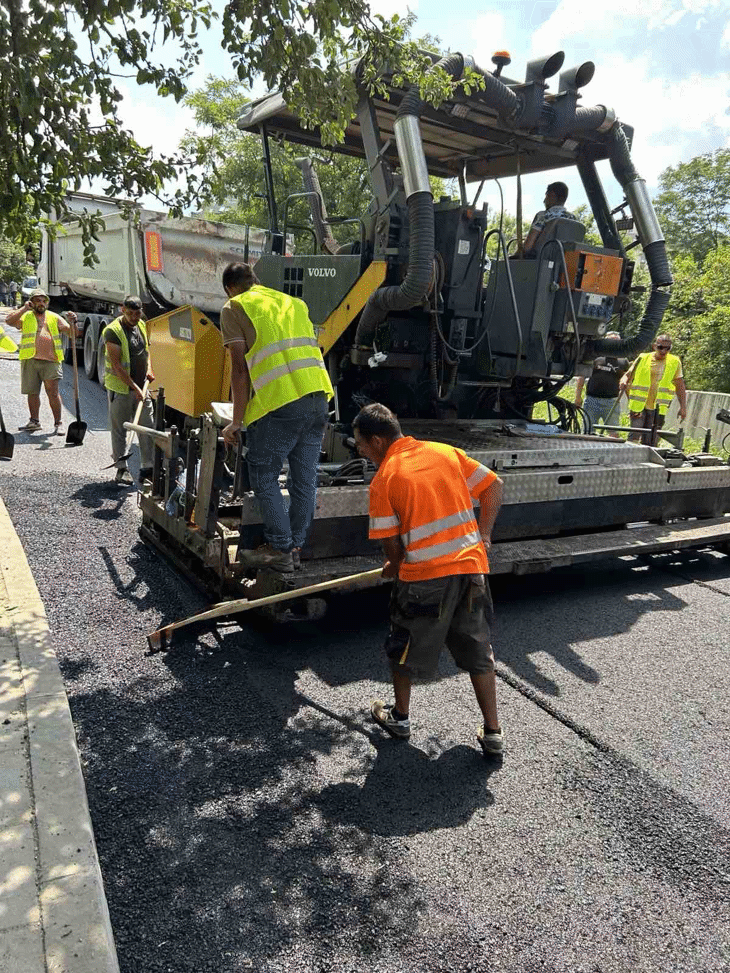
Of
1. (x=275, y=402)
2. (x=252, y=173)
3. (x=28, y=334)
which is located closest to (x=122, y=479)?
(x=28, y=334)

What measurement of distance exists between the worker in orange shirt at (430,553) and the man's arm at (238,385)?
34.1 inches

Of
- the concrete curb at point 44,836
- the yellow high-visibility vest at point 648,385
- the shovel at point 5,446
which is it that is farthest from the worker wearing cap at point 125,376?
the yellow high-visibility vest at point 648,385

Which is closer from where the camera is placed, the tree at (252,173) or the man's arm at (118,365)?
the tree at (252,173)

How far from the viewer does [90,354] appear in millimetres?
12422

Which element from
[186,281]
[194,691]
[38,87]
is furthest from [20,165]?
[186,281]

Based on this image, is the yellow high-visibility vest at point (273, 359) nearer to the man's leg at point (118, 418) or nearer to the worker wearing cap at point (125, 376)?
the worker wearing cap at point (125, 376)

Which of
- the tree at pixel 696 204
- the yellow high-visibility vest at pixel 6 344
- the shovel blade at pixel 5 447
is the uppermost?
the tree at pixel 696 204

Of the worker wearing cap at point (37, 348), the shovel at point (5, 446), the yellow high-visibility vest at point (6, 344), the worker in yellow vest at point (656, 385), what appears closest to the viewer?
the shovel at point (5, 446)

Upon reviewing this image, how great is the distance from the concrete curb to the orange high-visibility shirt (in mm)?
1396

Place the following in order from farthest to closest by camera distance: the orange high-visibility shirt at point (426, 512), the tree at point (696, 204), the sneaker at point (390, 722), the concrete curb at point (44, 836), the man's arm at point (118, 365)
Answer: the tree at point (696, 204) → the man's arm at point (118, 365) → the sneaker at point (390, 722) → the orange high-visibility shirt at point (426, 512) → the concrete curb at point (44, 836)

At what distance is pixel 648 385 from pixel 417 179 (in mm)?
4773

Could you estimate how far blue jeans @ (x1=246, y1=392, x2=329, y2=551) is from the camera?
371 centimetres

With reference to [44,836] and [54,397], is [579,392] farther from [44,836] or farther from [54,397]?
[44,836]

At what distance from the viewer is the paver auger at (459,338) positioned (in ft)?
13.6
